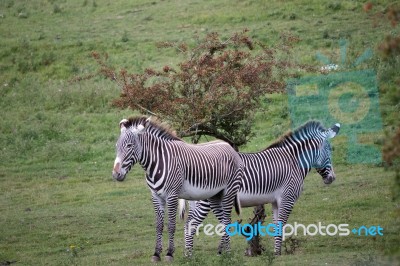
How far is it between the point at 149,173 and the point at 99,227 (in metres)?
4.86

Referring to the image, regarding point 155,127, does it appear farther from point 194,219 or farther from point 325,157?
point 325,157

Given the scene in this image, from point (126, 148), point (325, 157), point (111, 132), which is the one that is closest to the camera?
point (126, 148)

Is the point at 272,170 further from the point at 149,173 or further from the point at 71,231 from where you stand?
the point at 71,231

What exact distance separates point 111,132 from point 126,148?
1166 centimetres

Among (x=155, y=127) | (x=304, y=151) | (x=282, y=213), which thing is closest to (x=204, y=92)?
(x=304, y=151)

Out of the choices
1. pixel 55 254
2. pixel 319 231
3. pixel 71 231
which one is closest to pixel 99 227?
pixel 71 231

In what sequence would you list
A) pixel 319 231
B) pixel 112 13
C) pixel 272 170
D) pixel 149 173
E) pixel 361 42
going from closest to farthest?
pixel 149 173 < pixel 272 170 < pixel 319 231 < pixel 361 42 < pixel 112 13

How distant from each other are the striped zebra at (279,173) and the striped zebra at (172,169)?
0.39 m

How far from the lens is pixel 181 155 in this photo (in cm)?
1279

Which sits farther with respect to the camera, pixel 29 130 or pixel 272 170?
pixel 29 130

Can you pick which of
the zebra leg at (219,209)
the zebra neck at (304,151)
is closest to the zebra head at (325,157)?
the zebra neck at (304,151)

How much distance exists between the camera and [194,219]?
1355 cm

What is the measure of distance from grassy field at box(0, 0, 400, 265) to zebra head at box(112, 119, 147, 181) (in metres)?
1.65

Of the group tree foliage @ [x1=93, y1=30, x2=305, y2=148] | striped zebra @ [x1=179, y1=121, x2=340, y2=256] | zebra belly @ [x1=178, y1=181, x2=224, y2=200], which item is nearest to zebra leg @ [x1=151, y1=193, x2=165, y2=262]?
zebra belly @ [x1=178, y1=181, x2=224, y2=200]
